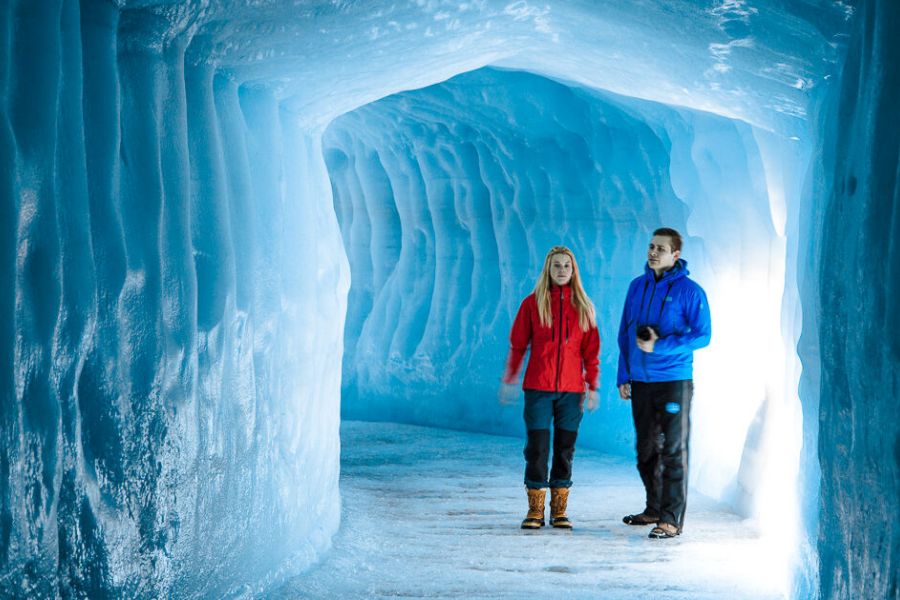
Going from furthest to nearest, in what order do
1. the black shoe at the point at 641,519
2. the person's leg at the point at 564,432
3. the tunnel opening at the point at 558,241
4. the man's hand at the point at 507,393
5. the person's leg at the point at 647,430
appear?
the tunnel opening at the point at 558,241 < the black shoe at the point at 641,519 < the man's hand at the point at 507,393 < the person's leg at the point at 564,432 < the person's leg at the point at 647,430

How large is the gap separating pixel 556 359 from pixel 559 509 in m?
0.85

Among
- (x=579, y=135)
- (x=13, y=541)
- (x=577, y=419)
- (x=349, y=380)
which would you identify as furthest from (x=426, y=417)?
(x=13, y=541)

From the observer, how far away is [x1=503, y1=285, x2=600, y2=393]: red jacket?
16.4 ft

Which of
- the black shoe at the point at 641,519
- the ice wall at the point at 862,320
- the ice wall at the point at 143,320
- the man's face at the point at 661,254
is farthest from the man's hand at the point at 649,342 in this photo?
→ the ice wall at the point at 143,320

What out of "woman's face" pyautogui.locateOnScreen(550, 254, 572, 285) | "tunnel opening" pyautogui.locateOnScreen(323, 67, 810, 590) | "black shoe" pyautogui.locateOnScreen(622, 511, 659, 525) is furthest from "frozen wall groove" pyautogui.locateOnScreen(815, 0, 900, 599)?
"black shoe" pyautogui.locateOnScreen(622, 511, 659, 525)

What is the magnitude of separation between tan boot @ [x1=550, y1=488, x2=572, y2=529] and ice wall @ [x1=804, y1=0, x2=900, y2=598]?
1.98 meters

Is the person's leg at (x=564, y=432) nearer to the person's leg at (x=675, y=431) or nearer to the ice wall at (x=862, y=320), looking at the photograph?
the person's leg at (x=675, y=431)

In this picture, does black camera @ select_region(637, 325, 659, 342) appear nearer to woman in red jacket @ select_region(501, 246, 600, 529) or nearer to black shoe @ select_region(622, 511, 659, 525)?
woman in red jacket @ select_region(501, 246, 600, 529)

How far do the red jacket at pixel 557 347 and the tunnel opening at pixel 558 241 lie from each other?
98 centimetres

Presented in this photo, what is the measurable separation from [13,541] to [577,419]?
10.3 feet

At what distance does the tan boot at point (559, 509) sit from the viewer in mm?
5234

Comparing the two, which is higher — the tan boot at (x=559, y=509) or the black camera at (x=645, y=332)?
the black camera at (x=645, y=332)

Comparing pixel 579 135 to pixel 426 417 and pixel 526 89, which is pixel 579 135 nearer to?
pixel 526 89

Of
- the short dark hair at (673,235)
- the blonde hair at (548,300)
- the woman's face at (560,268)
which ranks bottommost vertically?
the blonde hair at (548,300)
